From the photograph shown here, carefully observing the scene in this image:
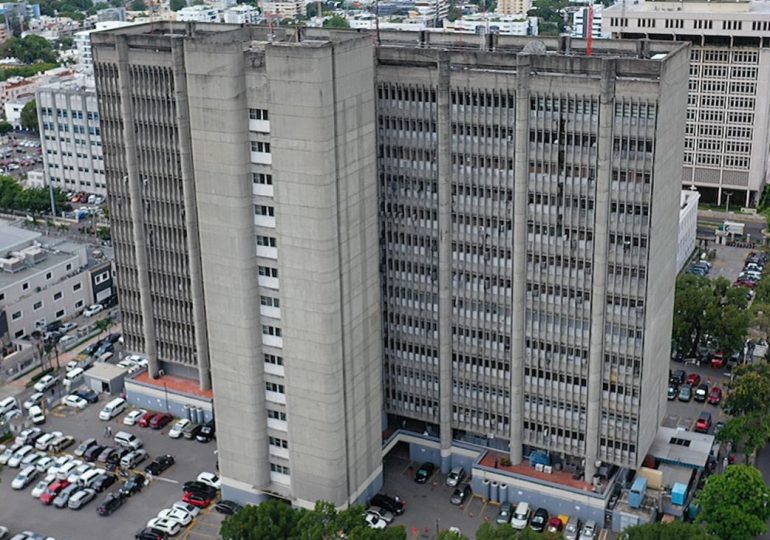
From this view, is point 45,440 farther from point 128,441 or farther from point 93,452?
point 128,441

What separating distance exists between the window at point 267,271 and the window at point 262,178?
407 inches

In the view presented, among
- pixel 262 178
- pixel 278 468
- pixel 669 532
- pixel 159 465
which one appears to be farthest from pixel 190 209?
pixel 669 532

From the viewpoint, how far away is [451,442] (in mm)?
136625

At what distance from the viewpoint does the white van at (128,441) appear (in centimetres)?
14612

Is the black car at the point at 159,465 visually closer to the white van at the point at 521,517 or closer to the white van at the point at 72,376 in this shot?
the white van at the point at 72,376

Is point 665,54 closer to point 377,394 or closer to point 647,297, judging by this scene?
point 647,297

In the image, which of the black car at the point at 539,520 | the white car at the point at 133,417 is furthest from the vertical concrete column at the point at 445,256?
the white car at the point at 133,417

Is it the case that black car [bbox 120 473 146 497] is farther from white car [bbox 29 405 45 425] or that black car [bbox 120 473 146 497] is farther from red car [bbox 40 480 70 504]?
white car [bbox 29 405 45 425]

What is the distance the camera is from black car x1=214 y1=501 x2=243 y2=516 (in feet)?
424

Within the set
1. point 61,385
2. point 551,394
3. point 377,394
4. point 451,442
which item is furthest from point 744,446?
point 61,385

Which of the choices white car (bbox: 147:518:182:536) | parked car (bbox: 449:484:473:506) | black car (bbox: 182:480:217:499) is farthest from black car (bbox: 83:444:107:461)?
parked car (bbox: 449:484:473:506)

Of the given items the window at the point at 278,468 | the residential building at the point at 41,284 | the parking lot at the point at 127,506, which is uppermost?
the residential building at the point at 41,284

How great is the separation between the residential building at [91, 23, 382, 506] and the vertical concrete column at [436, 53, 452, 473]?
873cm

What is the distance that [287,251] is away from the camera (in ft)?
377
